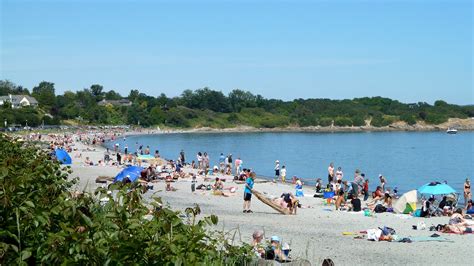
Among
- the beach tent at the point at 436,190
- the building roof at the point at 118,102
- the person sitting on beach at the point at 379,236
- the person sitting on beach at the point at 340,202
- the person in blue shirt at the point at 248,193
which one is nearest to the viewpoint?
the person sitting on beach at the point at 379,236

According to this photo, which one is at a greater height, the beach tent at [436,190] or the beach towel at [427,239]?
the beach tent at [436,190]

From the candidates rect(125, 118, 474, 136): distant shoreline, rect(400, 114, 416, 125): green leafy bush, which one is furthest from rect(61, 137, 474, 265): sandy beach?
rect(400, 114, 416, 125): green leafy bush

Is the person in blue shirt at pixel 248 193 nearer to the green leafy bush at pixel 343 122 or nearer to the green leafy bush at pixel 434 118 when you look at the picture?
the green leafy bush at pixel 343 122

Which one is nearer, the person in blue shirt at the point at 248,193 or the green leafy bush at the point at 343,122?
the person in blue shirt at the point at 248,193

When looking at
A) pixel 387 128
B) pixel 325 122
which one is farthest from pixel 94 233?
pixel 325 122

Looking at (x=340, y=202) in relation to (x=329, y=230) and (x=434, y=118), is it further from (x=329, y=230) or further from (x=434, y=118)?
(x=434, y=118)

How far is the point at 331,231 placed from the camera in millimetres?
16688

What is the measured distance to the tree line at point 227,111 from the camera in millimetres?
148875

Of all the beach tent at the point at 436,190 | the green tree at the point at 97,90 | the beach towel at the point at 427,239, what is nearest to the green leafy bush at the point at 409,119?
the green tree at the point at 97,90

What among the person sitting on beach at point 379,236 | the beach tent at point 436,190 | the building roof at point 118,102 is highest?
the building roof at point 118,102

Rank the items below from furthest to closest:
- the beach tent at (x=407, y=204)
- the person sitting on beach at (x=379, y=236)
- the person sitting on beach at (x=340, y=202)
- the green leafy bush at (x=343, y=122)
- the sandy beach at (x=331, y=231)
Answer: the green leafy bush at (x=343, y=122), the person sitting on beach at (x=340, y=202), the beach tent at (x=407, y=204), the person sitting on beach at (x=379, y=236), the sandy beach at (x=331, y=231)

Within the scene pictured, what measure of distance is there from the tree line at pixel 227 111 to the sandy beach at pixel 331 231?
116 metres

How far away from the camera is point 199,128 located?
522 feet

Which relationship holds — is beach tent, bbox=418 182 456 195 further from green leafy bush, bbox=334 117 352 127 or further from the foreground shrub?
green leafy bush, bbox=334 117 352 127
